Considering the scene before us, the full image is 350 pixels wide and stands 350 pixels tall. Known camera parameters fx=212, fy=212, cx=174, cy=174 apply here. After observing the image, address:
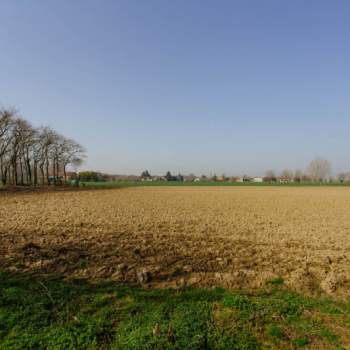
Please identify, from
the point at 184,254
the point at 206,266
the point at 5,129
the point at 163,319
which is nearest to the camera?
the point at 163,319

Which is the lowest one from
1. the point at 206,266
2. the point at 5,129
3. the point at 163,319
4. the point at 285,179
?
the point at 285,179

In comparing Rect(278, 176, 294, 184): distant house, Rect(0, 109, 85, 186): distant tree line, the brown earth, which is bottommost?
Rect(278, 176, 294, 184): distant house

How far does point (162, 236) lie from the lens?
387 inches

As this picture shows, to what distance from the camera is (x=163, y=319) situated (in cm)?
372

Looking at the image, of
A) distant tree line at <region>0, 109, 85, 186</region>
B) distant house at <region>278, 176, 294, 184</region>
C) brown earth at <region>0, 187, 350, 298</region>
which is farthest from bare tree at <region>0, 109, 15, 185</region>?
distant house at <region>278, 176, 294, 184</region>

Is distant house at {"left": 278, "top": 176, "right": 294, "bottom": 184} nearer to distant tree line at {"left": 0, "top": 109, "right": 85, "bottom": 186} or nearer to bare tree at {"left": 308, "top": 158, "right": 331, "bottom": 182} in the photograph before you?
bare tree at {"left": 308, "top": 158, "right": 331, "bottom": 182}

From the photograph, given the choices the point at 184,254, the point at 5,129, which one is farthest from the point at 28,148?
the point at 184,254

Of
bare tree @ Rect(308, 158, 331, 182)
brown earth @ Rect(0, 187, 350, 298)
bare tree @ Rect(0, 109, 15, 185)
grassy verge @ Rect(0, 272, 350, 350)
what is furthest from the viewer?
bare tree @ Rect(308, 158, 331, 182)

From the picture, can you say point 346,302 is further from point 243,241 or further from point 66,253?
point 66,253

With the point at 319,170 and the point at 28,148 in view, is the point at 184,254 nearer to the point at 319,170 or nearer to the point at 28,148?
the point at 28,148

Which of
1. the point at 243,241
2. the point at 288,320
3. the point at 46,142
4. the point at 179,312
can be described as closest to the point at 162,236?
the point at 243,241

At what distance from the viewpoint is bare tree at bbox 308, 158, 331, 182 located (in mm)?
138125

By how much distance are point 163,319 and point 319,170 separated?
550 ft

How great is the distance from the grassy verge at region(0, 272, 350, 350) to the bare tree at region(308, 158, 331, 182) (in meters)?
161
